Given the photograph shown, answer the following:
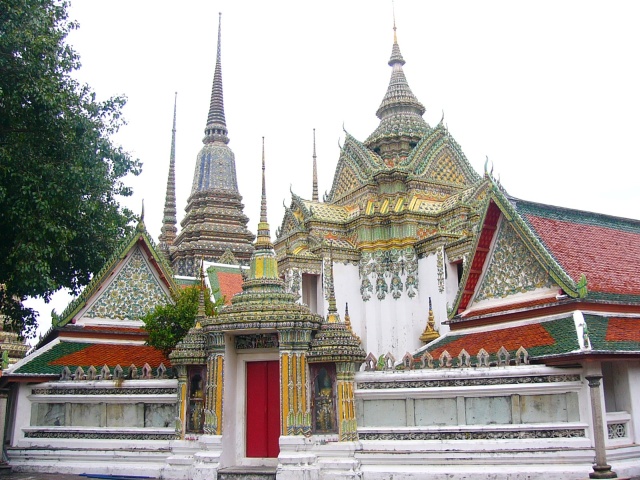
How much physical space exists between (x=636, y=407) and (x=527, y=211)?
4.24 meters

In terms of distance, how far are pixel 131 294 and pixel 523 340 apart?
9.04 meters

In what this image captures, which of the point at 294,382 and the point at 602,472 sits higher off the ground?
the point at 294,382

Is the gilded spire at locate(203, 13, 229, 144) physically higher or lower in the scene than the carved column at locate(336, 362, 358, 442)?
higher

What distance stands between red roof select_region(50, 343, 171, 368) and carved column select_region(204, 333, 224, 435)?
3575mm

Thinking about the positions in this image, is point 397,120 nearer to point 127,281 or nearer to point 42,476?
point 127,281

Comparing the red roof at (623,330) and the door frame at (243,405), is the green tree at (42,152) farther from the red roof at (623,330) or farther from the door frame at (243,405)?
the red roof at (623,330)

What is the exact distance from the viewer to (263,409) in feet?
36.7

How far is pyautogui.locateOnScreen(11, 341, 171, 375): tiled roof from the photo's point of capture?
1295cm

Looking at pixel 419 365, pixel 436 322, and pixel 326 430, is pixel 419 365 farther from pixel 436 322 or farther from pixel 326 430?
pixel 436 322

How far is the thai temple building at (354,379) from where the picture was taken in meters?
9.71

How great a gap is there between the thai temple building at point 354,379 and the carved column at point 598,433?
18 millimetres

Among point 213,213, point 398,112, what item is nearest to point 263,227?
point 398,112

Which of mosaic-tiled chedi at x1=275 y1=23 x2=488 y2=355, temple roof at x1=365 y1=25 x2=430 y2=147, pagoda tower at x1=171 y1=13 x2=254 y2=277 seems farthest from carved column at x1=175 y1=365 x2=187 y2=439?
pagoda tower at x1=171 y1=13 x2=254 y2=277

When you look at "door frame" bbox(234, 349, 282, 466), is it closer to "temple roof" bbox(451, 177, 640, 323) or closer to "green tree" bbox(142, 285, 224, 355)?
"green tree" bbox(142, 285, 224, 355)
